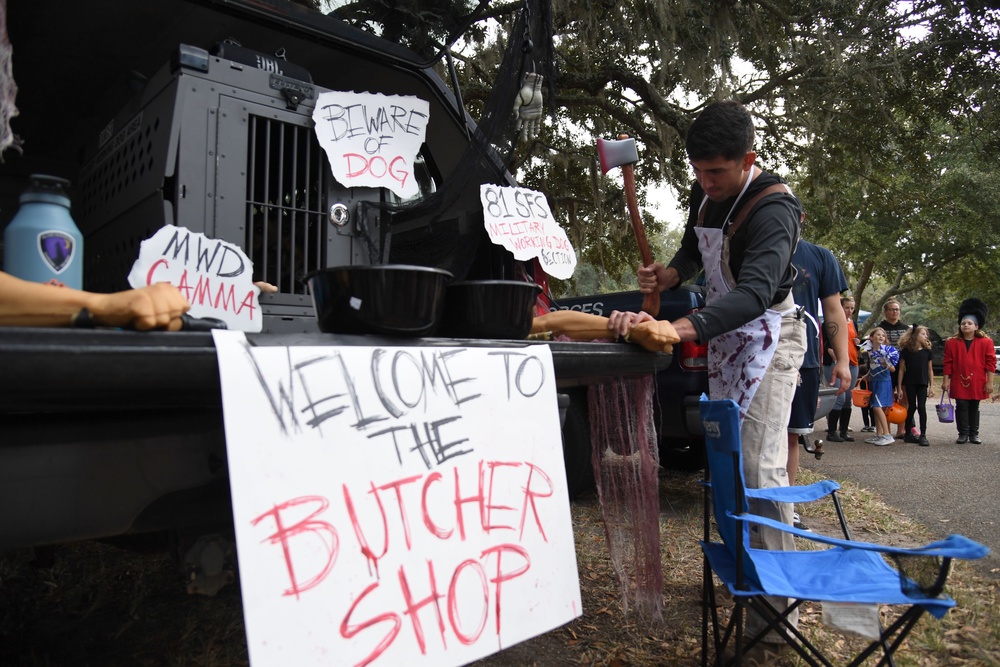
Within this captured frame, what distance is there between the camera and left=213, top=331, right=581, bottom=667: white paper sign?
1.20 meters

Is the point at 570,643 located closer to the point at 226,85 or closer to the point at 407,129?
the point at 407,129

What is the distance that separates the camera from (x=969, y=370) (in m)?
8.16

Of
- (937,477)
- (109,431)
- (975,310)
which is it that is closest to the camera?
(109,431)

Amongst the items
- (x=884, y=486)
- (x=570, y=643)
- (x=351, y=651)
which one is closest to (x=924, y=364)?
(x=884, y=486)

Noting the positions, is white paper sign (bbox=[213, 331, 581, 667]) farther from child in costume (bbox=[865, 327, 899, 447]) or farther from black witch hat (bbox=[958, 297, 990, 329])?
black witch hat (bbox=[958, 297, 990, 329])

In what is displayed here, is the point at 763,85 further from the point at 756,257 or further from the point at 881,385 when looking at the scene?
the point at 756,257

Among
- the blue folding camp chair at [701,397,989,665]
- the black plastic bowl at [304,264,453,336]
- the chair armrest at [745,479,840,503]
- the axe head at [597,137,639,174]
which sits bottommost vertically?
the blue folding camp chair at [701,397,989,665]

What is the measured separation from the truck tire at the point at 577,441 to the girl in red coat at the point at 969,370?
6254 millimetres

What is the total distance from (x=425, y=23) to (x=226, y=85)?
3.60 ft

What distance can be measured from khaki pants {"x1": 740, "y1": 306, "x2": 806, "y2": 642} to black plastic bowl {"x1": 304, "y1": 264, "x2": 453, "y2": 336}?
1371 millimetres

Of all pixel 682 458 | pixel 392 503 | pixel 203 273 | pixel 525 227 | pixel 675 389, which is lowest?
pixel 682 458

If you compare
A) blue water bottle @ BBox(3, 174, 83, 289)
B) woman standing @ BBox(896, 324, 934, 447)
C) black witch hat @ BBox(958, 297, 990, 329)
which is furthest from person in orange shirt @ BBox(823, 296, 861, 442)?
blue water bottle @ BBox(3, 174, 83, 289)

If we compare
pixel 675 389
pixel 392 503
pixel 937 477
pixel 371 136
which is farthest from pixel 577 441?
pixel 937 477

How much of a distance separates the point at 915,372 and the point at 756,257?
296 inches
